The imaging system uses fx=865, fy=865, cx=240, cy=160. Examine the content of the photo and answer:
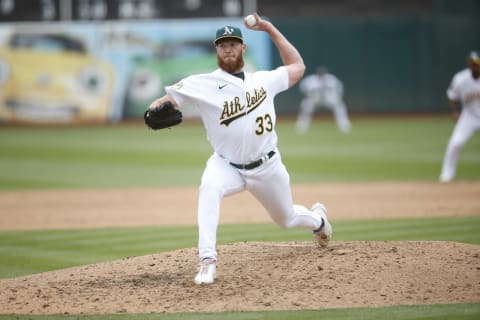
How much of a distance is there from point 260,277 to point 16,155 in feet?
43.7

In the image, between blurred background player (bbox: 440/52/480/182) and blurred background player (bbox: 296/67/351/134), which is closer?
blurred background player (bbox: 440/52/480/182)

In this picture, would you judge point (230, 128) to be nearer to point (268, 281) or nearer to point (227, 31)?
point (227, 31)

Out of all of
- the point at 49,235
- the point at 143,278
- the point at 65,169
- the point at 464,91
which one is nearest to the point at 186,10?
the point at 65,169

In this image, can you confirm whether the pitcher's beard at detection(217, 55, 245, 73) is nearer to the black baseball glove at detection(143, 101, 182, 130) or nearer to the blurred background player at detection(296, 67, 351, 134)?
the black baseball glove at detection(143, 101, 182, 130)

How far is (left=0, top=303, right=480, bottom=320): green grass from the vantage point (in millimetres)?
5270

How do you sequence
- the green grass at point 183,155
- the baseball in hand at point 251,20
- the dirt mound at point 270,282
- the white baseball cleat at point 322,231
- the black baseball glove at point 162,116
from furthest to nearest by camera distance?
the green grass at point 183,155
the white baseball cleat at point 322,231
the baseball in hand at point 251,20
the black baseball glove at point 162,116
the dirt mound at point 270,282

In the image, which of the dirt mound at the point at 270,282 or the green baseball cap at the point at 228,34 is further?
the green baseball cap at the point at 228,34

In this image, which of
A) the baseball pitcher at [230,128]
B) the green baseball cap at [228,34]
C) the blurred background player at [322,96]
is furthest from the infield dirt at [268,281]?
the blurred background player at [322,96]

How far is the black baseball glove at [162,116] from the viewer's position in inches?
236

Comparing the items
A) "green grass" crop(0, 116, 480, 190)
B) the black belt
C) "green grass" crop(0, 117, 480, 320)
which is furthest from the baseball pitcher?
"green grass" crop(0, 116, 480, 190)

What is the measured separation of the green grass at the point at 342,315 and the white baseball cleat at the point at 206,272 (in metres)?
0.64

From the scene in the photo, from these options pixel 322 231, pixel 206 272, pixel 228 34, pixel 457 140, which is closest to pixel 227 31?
pixel 228 34

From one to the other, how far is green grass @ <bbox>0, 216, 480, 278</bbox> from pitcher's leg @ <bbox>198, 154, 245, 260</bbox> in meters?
1.88

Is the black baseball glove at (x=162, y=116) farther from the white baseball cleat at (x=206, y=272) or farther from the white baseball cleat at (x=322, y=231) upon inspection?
the white baseball cleat at (x=322, y=231)
